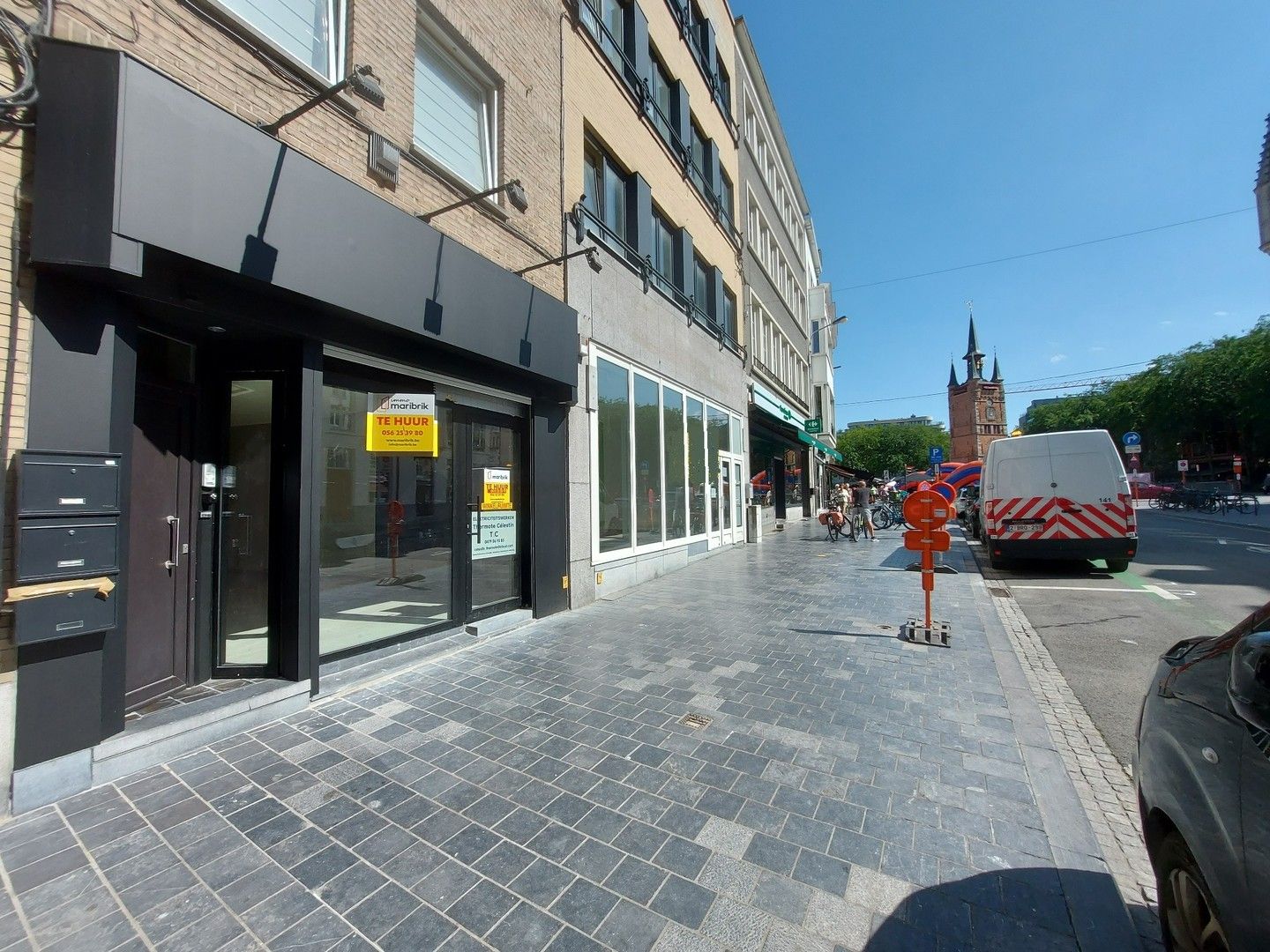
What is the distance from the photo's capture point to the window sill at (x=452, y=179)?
17.1 ft

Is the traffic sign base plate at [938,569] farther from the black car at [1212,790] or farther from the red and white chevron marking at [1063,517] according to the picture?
the black car at [1212,790]

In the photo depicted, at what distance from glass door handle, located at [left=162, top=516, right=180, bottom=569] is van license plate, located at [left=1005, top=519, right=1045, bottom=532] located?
39.5ft

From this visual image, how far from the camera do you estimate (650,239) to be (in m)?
10.3

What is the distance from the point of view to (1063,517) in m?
9.56

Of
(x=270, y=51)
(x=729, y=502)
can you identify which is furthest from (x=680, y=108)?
(x=270, y=51)

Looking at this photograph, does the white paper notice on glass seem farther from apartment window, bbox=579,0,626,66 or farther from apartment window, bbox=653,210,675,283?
apartment window, bbox=579,0,626,66

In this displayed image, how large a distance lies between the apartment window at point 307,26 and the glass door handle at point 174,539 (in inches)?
148

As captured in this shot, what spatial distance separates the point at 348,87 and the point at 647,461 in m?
6.96

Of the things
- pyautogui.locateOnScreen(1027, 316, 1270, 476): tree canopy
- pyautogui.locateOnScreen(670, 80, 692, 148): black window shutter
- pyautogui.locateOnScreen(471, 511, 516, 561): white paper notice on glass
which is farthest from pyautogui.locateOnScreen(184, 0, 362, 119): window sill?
pyautogui.locateOnScreen(1027, 316, 1270, 476): tree canopy

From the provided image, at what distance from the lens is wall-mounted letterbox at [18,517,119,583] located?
2855 millimetres

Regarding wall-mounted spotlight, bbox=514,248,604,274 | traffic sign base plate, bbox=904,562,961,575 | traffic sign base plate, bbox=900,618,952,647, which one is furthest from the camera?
traffic sign base plate, bbox=904,562,961,575

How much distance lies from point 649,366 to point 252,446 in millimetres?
6571

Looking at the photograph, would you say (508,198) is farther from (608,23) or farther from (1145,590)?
(1145,590)

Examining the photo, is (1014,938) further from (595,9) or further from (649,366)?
(595,9)
